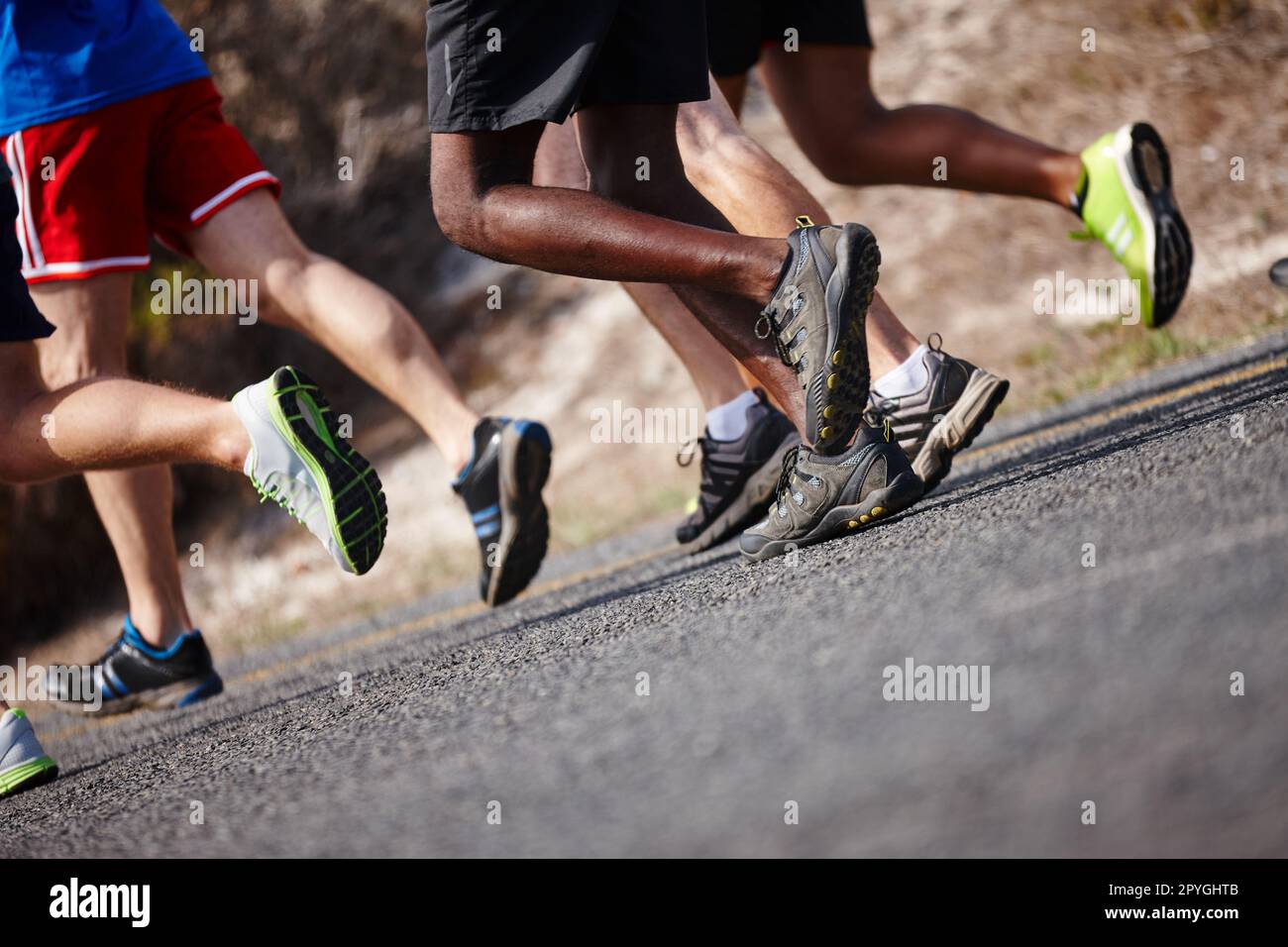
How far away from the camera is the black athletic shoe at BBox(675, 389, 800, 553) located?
3342mm

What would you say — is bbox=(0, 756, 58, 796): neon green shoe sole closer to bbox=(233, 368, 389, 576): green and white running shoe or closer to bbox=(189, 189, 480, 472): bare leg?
bbox=(233, 368, 389, 576): green and white running shoe

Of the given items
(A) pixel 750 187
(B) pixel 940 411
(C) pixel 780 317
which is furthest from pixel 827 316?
(A) pixel 750 187

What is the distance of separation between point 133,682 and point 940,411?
6.92 feet

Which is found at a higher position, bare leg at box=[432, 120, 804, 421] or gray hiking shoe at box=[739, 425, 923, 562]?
bare leg at box=[432, 120, 804, 421]

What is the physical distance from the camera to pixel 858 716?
5.37ft

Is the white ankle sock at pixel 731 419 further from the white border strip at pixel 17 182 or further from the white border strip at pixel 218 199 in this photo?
the white border strip at pixel 17 182

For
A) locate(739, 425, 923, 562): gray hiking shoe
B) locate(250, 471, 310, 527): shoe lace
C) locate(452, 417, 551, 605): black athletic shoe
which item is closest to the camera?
locate(739, 425, 923, 562): gray hiking shoe

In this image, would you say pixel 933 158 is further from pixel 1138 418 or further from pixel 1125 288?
pixel 1125 288

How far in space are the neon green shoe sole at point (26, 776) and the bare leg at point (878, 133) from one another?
2.38 meters

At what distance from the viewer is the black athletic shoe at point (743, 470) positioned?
334cm

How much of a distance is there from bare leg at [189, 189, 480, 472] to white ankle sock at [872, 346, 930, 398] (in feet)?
3.08

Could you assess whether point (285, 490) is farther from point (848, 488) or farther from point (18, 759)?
point (848, 488)

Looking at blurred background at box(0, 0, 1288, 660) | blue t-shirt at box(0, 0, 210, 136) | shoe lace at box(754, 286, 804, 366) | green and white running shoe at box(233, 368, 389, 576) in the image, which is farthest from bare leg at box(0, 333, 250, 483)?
blurred background at box(0, 0, 1288, 660)
